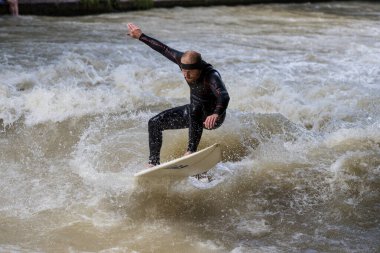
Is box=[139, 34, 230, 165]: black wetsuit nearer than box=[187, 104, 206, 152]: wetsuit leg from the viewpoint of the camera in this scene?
Yes

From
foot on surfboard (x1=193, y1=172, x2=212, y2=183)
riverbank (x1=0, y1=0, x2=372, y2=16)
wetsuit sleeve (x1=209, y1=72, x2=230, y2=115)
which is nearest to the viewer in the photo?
wetsuit sleeve (x1=209, y1=72, x2=230, y2=115)

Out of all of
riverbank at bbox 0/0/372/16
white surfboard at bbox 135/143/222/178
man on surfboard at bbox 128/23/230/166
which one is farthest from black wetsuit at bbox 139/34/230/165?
riverbank at bbox 0/0/372/16

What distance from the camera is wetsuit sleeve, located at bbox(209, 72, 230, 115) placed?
417 cm

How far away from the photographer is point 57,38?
1069 centimetres

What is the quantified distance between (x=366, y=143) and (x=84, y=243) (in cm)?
340

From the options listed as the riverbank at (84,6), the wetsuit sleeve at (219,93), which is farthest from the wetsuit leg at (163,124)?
the riverbank at (84,6)

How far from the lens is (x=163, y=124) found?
460cm

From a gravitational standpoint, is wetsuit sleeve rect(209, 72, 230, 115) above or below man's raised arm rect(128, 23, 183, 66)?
below

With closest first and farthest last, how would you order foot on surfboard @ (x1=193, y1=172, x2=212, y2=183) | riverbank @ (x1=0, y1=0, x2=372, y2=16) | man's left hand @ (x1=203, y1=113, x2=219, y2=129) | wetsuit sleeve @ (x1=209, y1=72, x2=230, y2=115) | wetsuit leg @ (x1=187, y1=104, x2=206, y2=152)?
man's left hand @ (x1=203, y1=113, x2=219, y2=129) → wetsuit sleeve @ (x1=209, y1=72, x2=230, y2=115) → wetsuit leg @ (x1=187, y1=104, x2=206, y2=152) → foot on surfboard @ (x1=193, y1=172, x2=212, y2=183) → riverbank @ (x1=0, y1=0, x2=372, y2=16)

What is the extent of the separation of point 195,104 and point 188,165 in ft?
1.73

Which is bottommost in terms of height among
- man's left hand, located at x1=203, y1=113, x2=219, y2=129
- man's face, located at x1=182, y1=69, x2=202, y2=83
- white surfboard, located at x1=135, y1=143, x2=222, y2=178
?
white surfboard, located at x1=135, y1=143, x2=222, y2=178

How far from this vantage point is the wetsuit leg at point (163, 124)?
4.58m

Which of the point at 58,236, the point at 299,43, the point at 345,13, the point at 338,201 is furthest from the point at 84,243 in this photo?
the point at 345,13

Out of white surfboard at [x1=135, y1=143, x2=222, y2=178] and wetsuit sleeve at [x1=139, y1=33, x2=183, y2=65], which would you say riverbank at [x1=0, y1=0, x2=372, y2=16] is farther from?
white surfboard at [x1=135, y1=143, x2=222, y2=178]
